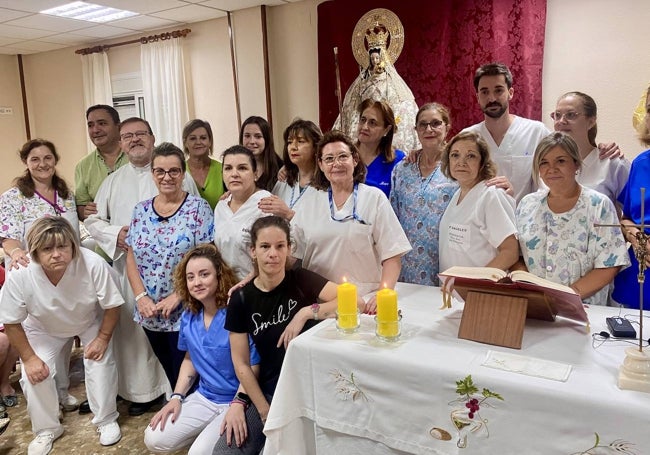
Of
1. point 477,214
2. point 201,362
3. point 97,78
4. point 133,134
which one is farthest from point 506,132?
point 97,78

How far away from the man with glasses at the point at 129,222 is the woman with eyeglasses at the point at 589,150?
180cm

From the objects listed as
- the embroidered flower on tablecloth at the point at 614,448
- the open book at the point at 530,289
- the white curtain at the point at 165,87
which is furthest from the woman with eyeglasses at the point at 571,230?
the white curtain at the point at 165,87

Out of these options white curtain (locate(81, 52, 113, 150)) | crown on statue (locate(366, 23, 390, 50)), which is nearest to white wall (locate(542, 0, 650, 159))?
crown on statue (locate(366, 23, 390, 50))

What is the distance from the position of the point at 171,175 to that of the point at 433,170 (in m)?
1.15

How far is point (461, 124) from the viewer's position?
3752mm

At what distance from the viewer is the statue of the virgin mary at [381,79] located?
3217 millimetres

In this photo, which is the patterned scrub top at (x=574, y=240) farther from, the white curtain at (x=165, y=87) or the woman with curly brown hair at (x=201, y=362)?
the white curtain at (x=165, y=87)

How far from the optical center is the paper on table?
111cm

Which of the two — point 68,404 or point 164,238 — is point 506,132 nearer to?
point 164,238

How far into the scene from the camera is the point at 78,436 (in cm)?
246

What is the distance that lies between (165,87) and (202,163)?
277cm

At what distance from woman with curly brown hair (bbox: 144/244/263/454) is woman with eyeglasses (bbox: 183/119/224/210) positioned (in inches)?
28.1

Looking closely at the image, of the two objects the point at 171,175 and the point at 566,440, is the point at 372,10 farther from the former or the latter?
the point at 566,440

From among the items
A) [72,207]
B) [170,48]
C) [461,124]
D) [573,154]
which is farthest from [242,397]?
[170,48]
